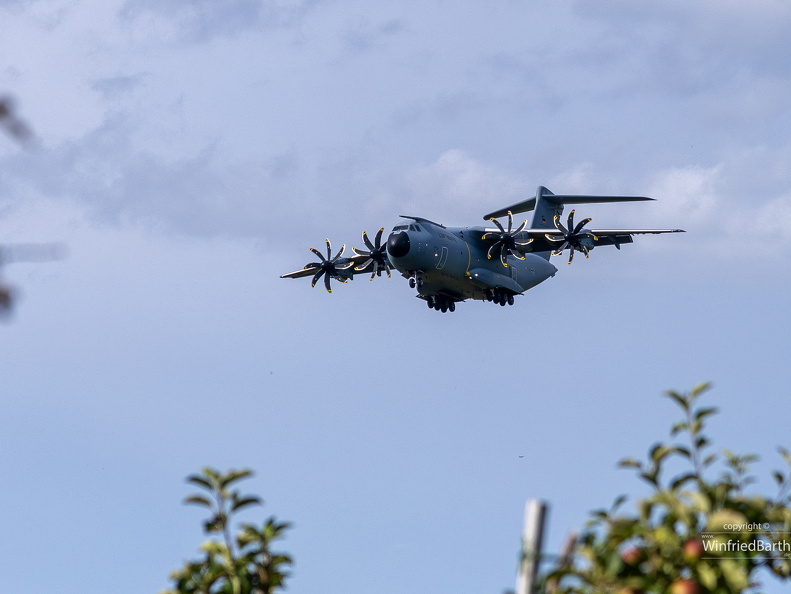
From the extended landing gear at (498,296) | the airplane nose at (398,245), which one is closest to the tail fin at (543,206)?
the extended landing gear at (498,296)

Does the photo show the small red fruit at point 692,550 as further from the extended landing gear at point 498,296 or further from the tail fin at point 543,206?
the tail fin at point 543,206

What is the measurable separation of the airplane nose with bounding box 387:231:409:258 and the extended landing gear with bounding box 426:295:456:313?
6.75 meters

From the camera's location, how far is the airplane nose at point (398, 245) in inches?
2090

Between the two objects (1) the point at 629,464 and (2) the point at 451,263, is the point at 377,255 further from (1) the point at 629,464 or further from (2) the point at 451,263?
(1) the point at 629,464

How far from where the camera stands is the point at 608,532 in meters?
8.23

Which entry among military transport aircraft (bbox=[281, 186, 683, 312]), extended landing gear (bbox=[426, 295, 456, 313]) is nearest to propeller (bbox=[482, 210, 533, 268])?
military transport aircraft (bbox=[281, 186, 683, 312])

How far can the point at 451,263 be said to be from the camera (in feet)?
184

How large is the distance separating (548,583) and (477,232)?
5248 centimetres

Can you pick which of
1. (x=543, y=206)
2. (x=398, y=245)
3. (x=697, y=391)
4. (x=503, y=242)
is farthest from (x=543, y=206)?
(x=697, y=391)

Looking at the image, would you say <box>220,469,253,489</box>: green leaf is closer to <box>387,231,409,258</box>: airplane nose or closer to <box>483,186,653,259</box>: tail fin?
<box>387,231,409,258</box>: airplane nose

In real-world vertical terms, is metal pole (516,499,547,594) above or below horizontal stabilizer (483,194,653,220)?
below

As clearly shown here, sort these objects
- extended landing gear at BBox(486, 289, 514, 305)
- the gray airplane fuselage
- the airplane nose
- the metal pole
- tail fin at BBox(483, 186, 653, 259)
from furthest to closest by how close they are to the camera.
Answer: tail fin at BBox(483, 186, 653, 259) → extended landing gear at BBox(486, 289, 514, 305) → the gray airplane fuselage → the airplane nose → the metal pole

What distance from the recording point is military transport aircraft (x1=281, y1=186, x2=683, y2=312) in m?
54.7

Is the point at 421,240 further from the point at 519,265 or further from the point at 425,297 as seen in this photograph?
the point at 519,265
